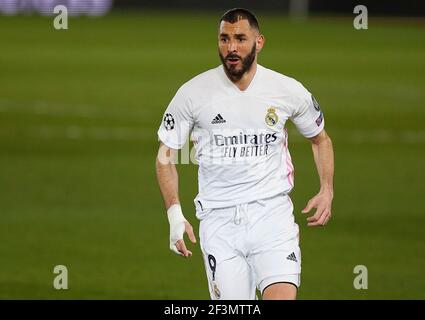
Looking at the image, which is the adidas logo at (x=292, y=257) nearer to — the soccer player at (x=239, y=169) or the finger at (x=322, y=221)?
the soccer player at (x=239, y=169)

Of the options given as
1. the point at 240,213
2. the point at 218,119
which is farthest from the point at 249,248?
the point at 218,119

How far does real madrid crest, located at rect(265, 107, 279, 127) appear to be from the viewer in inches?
429

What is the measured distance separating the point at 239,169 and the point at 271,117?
470 mm

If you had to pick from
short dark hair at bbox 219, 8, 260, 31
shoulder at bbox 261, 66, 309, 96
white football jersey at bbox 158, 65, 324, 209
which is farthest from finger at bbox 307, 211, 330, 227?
short dark hair at bbox 219, 8, 260, 31

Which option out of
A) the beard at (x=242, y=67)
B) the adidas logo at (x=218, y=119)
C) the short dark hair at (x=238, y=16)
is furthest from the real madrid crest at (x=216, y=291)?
Result: the short dark hair at (x=238, y=16)

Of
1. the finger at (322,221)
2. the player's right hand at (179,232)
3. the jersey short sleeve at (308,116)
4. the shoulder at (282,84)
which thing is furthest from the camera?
the jersey short sleeve at (308,116)

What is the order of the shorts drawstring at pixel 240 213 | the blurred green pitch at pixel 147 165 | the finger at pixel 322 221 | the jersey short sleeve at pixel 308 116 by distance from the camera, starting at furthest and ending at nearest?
the blurred green pitch at pixel 147 165 → the jersey short sleeve at pixel 308 116 → the shorts drawstring at pixel 240 213 → the finger at pixel 322 221

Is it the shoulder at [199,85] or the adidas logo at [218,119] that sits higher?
the shoulder at [199,85]

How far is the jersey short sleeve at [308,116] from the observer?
11109 millimetres

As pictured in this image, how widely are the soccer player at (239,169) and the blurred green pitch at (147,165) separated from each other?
14.0ft

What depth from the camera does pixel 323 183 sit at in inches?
437

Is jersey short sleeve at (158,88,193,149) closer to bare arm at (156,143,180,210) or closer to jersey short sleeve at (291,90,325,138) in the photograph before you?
bare arm at (156,143,180,210)
